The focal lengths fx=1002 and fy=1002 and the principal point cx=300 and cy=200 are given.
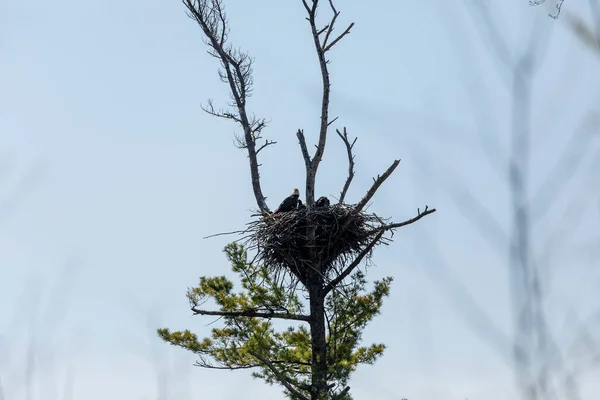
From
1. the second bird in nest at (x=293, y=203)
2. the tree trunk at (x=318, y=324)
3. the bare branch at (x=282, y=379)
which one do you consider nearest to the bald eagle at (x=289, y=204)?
the second bird in nest at (x=293, y=203)

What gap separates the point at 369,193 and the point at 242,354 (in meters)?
3.26

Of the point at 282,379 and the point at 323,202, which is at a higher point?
the point at 323,202

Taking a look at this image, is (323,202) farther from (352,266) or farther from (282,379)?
(282,379)

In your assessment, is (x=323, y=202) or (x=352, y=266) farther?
(x=323, y=202)

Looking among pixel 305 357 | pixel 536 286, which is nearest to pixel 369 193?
pixel 305 357

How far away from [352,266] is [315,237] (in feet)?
2.30

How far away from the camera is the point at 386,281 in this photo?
1436 centimetres

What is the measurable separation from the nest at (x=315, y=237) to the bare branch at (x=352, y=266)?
14 centimetres

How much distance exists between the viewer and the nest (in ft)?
40.4

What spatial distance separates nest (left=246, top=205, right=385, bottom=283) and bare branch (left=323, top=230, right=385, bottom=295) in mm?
144

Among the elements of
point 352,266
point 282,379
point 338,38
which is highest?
point 338,38

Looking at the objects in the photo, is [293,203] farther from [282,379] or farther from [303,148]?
[282,379]

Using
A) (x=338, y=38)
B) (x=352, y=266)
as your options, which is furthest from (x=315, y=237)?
(x=338, y=38)

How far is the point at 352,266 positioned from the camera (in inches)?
499
